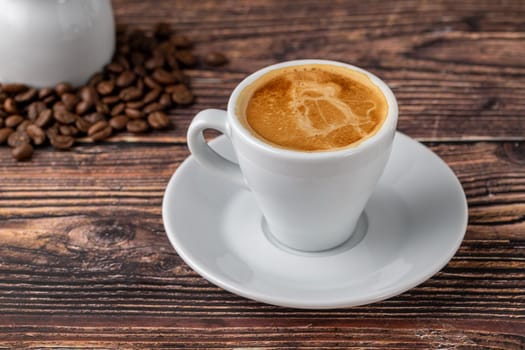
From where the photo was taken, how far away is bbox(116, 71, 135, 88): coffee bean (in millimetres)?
1518

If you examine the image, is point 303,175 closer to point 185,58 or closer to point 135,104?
point 135,104

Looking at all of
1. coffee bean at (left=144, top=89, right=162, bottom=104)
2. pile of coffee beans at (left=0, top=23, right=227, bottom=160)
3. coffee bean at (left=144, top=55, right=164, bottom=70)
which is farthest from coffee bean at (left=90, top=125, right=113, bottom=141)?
coffee bean at (left=144, top=55, right=164, bottom=70)

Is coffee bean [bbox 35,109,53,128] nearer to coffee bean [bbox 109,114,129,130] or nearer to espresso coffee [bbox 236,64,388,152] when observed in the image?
coffee bean [bbox 109,114,129,130]

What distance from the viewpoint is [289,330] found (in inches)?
40.0

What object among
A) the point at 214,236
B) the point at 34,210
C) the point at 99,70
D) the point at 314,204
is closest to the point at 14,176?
the point at 34,210

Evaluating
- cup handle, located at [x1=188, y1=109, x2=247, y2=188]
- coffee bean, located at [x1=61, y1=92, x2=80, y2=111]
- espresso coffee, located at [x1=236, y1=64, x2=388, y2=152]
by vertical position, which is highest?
espresso coffee, located at [x1=236, y1=64, x2=388, y2=152]

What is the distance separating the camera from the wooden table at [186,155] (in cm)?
102

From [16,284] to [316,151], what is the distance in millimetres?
491

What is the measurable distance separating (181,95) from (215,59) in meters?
0.16

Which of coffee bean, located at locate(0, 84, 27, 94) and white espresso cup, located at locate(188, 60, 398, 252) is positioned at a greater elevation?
white espresso cup, located at locate(188, 60, 398, 252)

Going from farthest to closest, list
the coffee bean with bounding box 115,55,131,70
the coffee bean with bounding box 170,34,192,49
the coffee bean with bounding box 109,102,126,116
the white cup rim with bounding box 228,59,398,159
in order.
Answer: the coffee bean with bounding box 170,34,192,49 → the coffee bean with bounding box 115,55,131,70 → the coffee bean with bounding box 109,102,126,116 → the white cup rim with bounding box 228,59,398,159

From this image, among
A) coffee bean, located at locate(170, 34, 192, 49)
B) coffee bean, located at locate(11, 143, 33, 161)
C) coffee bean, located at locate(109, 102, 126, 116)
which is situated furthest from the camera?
coffee bean, located at locate(170, 34, 192, 49)

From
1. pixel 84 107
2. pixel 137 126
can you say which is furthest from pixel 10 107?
pixel 137 126

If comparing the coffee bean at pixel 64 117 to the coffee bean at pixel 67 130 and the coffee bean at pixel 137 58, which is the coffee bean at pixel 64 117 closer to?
the coffee bean at pixel 67 130
